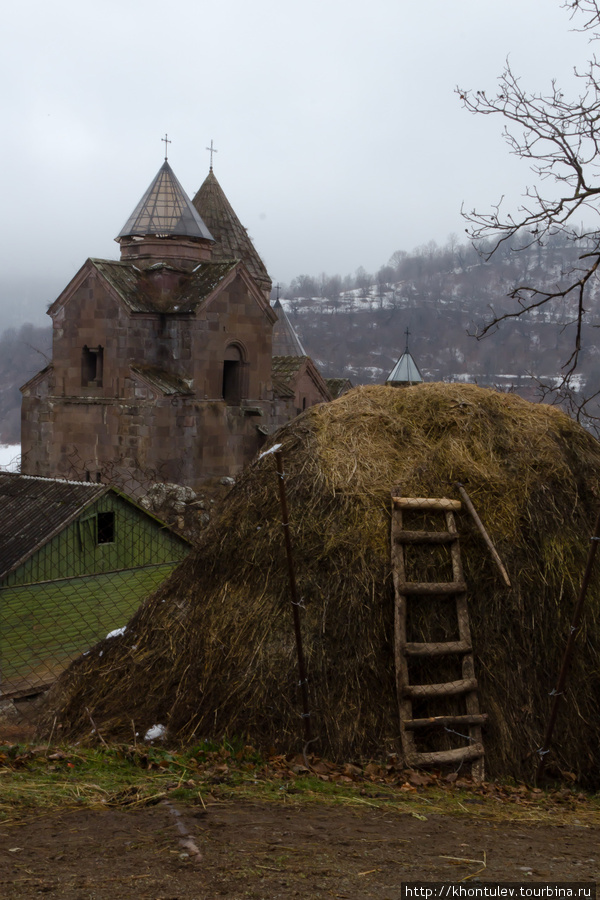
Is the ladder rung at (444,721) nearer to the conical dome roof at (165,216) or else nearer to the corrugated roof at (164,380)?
the corrugated roof at (164,380)

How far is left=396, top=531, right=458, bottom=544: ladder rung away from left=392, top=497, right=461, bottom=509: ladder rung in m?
0.23

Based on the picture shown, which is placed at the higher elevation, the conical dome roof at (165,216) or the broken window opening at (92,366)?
the conical dome roof at (165,216)

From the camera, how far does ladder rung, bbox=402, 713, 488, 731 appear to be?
6391mm

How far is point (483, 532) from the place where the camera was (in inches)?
278

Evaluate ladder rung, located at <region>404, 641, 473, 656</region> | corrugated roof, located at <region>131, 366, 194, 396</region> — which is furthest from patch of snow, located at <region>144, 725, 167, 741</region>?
corrugated roof, located at <region>131, 366, 194, 396</region>

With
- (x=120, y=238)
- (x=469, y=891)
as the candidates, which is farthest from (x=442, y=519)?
(x=120, y=238)

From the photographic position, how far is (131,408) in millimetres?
21438

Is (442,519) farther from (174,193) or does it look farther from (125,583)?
(174,193)

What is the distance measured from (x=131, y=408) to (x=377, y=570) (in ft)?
50.2

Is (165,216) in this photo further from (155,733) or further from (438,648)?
(438,648)

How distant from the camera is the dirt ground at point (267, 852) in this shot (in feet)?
13.3

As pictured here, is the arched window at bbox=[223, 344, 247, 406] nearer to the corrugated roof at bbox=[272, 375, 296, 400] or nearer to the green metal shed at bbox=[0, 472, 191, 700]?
the corrugated roof at bbox=[272, 375, 296, 400]

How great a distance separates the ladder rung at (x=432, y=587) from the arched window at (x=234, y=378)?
670 inches

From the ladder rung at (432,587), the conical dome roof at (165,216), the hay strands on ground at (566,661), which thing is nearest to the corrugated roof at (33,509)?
the ladder rung at (432,587)
